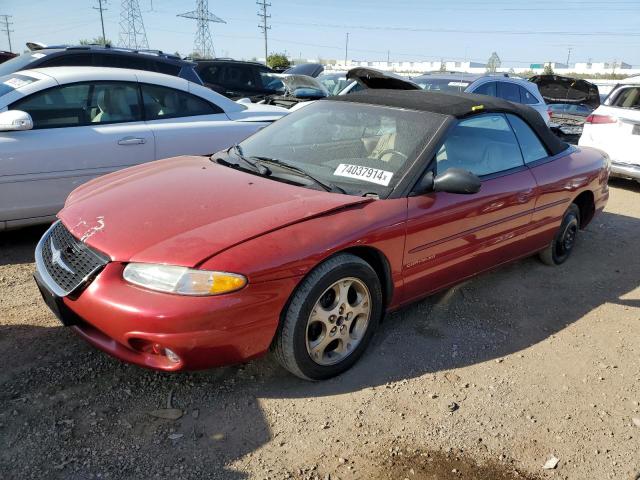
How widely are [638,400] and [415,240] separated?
148 centimetres

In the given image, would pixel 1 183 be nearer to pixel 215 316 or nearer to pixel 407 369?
pixel 215 316

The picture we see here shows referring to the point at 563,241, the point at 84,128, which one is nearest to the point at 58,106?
the point at 84,128

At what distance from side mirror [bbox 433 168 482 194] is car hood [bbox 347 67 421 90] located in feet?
4.70

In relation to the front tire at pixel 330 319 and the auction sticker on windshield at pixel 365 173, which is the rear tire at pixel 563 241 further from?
the front tire at pixel 330 319

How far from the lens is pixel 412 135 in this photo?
10.9ft

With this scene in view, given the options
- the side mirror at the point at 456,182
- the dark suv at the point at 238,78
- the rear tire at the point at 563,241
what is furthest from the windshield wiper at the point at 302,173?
the dark suv at the point at 238,78

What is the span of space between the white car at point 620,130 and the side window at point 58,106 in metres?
6.73

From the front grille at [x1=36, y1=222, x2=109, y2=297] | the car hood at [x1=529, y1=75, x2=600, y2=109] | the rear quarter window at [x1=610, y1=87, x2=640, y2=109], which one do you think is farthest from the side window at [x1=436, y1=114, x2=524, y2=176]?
the car hood at [x1=529, y1=75, x2=600, y2=109]

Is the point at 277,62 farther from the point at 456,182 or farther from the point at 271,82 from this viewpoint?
the point at 456,182

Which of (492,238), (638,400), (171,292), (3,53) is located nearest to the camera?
(171,292)

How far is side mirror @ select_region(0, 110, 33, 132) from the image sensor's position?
404 centimetres

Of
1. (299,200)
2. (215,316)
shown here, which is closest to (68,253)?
(215,316)

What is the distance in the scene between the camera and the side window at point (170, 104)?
4.99 meters

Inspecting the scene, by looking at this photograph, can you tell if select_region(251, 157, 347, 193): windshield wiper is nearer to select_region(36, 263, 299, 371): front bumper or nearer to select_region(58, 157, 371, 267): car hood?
select_region(58, 157, 371, 267): car hood
